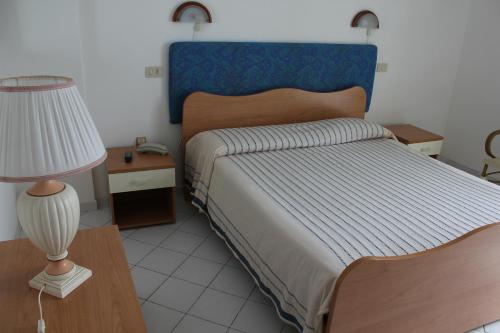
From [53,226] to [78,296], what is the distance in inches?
10.4

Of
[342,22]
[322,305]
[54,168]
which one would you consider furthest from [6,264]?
[342,22]

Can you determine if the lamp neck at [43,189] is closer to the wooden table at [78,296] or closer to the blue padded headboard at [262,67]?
the wooden table at [78,296]

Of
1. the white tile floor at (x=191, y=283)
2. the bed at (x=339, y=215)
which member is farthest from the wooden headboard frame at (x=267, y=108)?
the white tile floor at (x=191, y=283)

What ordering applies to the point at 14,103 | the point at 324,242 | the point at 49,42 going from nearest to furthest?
the point at 14,103, the point at 324,242, the point at 49,42

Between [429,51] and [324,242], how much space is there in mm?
2909

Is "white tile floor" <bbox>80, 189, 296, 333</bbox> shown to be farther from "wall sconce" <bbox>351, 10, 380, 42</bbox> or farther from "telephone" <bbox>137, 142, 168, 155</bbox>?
"wall sconce" <bbox>351, 10, 380, 42</bbox>

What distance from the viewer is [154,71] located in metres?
3.03

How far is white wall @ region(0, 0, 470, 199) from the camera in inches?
105

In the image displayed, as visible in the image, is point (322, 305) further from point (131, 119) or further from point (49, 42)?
point (49, 42)

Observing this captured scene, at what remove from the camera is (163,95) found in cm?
313

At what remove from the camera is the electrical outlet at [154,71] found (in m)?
3.02

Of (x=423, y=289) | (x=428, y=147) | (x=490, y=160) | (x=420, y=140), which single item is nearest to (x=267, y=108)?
(x=420, y=140)

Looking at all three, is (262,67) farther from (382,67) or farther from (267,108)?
(382,67)

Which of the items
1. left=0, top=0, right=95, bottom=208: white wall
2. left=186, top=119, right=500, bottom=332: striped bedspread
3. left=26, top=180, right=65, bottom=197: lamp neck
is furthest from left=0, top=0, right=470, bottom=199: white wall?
left=26, top=180, right=65, bottom=197: lamp neck
